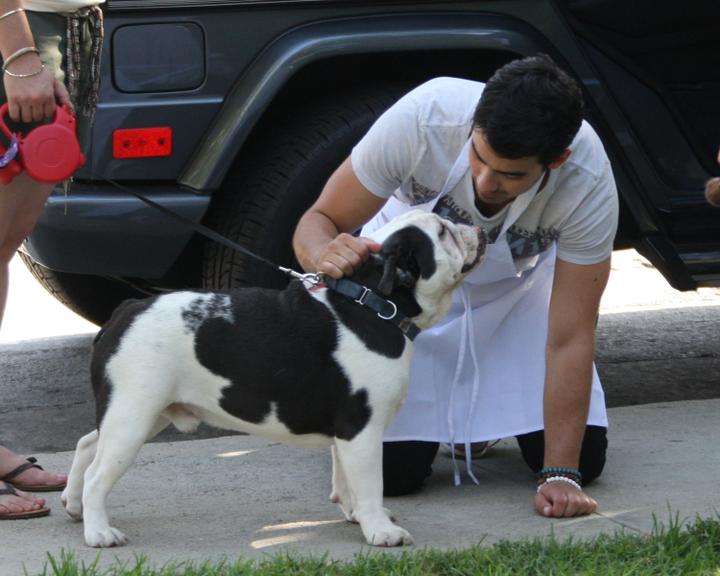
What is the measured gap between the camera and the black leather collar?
3.60 meters

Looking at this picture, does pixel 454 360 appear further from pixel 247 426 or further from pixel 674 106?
pixel 674 106

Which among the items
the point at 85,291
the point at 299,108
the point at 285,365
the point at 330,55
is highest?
the point at 330,55

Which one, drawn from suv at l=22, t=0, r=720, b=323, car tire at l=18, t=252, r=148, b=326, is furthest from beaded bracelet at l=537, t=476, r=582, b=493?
car tire at l=18, t=252, r=148, b=326

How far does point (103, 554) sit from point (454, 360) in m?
1.36

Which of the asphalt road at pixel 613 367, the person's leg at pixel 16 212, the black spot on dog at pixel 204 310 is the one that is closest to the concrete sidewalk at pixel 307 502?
the asphalt road at pixel 613 367

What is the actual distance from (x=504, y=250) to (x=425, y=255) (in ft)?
1.91

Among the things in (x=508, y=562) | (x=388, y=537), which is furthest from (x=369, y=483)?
(x=508, y=562)

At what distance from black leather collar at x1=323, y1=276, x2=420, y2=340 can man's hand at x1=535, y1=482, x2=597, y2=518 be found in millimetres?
743

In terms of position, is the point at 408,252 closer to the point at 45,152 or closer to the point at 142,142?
the point at 45,152

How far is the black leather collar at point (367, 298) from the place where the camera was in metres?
3.60

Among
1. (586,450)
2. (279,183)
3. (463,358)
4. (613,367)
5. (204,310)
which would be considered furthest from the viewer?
(613,367)

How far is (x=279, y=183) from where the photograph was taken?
4.66m

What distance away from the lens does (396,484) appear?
13.6 feet

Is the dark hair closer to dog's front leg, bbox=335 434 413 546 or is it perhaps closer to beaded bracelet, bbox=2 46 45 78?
dog's front leg, bbox=335 434 413 546
